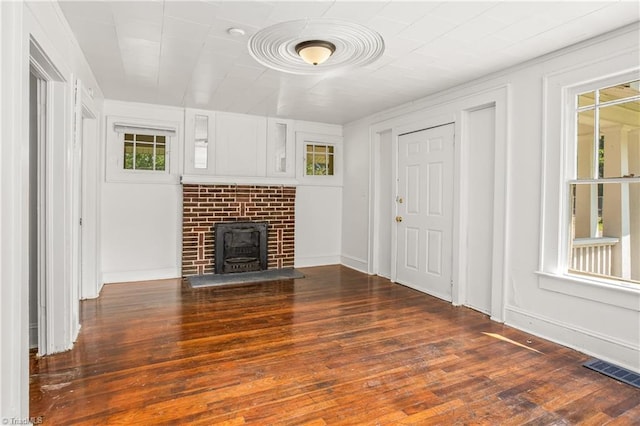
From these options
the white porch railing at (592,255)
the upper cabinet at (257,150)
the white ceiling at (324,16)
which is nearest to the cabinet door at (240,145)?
the upper cabinet at (257,150)

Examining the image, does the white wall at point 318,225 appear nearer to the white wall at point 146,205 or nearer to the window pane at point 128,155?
the white wall at point 146,205

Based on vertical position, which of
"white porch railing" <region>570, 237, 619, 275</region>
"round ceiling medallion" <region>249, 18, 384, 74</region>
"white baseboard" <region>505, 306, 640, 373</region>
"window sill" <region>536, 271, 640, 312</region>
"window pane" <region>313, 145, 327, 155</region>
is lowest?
"white baseboard" <region>505, 306, 640, 373</region>

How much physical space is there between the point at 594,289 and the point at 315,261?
163 inches

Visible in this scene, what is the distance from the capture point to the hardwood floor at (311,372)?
2.05 m

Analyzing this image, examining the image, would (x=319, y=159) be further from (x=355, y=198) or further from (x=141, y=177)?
(x=141, y=177)

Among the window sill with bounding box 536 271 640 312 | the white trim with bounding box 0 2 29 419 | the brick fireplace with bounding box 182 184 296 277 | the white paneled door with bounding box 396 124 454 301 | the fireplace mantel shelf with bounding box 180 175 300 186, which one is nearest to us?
the white trim with bounding box 0 2 29 419

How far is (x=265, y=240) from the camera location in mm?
5734

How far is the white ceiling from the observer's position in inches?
96.3

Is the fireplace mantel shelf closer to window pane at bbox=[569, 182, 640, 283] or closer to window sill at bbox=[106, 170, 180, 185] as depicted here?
window sill at bbox=[106, 170, 180, 185]

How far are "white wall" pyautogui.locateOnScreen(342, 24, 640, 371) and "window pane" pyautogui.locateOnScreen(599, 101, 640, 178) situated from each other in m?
0.34

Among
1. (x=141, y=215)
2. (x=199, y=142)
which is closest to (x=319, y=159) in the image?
(x=199, y=142)

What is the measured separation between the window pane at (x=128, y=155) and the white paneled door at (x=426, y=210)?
367cm

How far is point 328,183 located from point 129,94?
10.6 ft

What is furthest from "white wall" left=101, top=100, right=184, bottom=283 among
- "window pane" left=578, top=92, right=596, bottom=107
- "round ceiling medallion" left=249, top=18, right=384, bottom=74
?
"window pane" left=578, top=92, right=596, bottom=107
